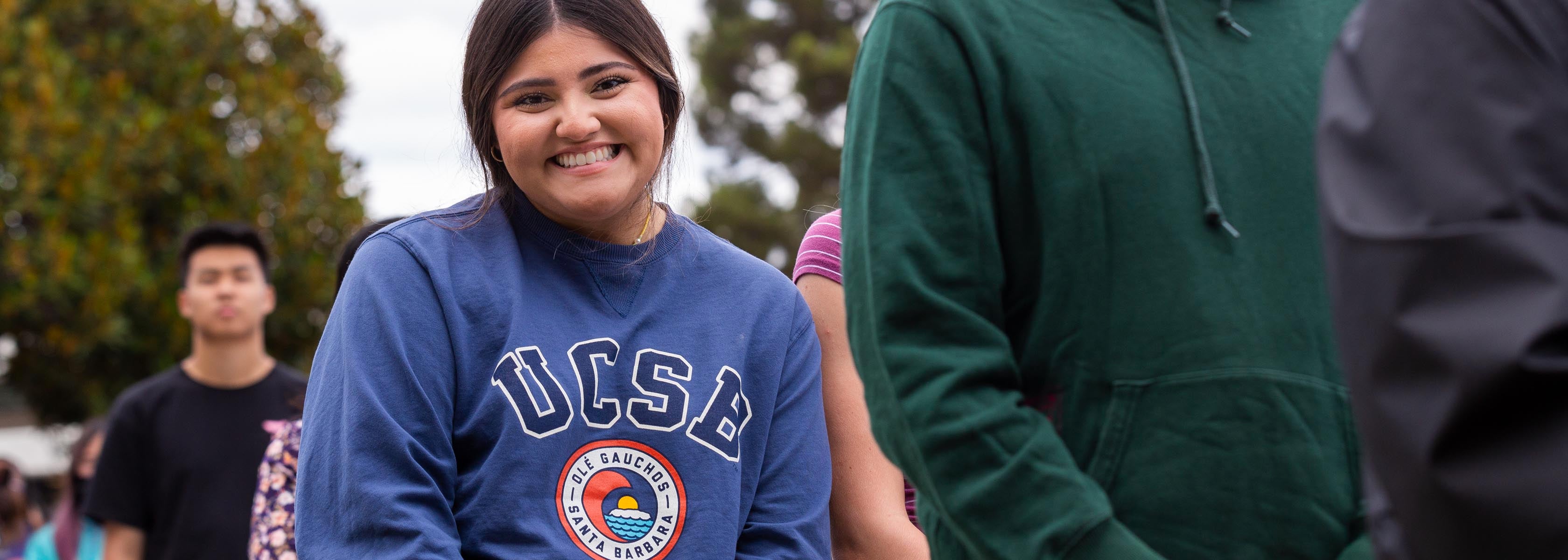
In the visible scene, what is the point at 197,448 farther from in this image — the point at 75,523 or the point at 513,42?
the point at 513,42

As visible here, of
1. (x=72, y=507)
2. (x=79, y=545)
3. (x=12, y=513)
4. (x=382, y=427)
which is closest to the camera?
(x=382, y=427)

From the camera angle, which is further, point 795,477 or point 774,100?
point 774,100

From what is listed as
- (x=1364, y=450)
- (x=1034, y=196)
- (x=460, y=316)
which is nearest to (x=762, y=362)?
(x=460, y=316)

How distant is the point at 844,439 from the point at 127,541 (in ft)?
10.6

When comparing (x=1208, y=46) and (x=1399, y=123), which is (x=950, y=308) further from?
(x=1399, y=123)

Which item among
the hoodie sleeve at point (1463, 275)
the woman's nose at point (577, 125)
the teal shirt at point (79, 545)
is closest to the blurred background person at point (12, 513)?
the teal shirt at point (79, 545)

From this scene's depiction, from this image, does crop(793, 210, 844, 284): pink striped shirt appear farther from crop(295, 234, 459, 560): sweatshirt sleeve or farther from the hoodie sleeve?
the hoodie sleeve

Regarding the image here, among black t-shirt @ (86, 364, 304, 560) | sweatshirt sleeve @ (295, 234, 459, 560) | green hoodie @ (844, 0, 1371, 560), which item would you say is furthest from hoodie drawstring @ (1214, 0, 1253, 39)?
black t-shirt @ (86, 364, 304, 560)

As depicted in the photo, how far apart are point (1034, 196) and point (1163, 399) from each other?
281mm

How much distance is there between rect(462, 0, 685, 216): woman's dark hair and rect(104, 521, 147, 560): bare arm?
300 centimetres

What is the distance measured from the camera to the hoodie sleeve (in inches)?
38.6

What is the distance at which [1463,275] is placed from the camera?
1.00m

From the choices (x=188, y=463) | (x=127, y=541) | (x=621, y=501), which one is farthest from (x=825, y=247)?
(x=127, y=541)

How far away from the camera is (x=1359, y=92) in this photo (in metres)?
1.08
